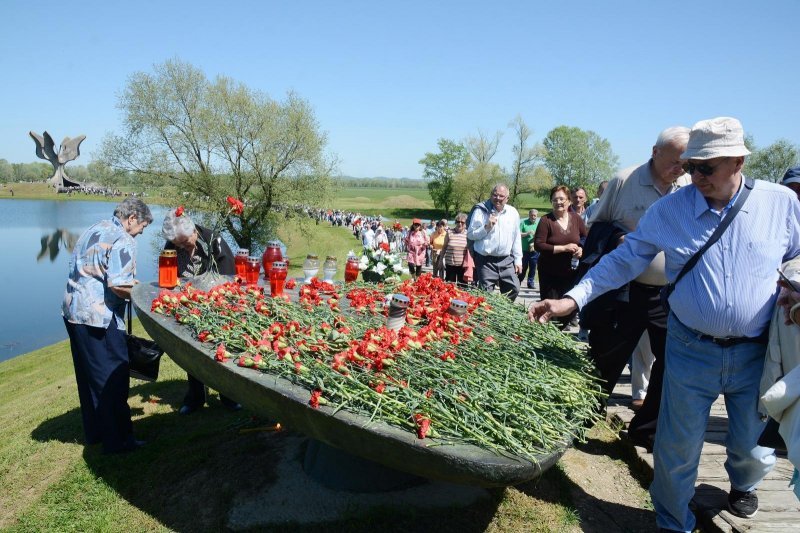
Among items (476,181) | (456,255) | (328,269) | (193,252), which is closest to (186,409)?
A: (193,252)

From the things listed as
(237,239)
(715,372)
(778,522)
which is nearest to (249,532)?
(715,372)

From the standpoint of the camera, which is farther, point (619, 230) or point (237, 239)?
point (237, 239)

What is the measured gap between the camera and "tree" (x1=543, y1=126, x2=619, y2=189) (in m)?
62.8

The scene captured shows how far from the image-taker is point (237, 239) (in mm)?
28156

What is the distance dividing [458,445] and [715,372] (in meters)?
1.53

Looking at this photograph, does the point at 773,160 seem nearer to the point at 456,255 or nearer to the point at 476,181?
the point at 476,181

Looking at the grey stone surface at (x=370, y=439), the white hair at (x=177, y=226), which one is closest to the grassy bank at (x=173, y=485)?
the grey stone surface at (x=370, y=439)

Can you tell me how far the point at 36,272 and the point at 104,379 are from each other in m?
26.9

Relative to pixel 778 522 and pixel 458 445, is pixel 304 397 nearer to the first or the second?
pixel 458 445

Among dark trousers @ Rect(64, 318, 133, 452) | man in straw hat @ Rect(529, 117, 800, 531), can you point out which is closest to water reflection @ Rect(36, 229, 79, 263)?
dark trousers @ Rect(64, 318, 133, 452)

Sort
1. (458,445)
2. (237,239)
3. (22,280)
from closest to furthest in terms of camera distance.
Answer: (458,445) → (22,280) → (237,239)

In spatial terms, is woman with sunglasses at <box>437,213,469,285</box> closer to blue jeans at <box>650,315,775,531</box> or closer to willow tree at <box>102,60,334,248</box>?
blue jeans at <box>650,315,775,531</box>

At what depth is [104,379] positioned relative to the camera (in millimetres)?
3988

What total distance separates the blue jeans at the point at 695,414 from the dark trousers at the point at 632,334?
87cm
